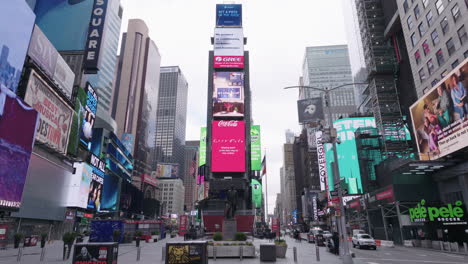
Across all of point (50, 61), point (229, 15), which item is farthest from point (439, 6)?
point (50, 61)

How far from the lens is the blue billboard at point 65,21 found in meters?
52.0

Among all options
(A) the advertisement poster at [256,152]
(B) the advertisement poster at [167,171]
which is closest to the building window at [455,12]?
(A) the advertisement poster at [256,152]

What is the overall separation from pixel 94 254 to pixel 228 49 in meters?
59.8

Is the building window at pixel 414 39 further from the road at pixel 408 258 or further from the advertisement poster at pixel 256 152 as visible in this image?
the advertisement poster at pixel 256 152

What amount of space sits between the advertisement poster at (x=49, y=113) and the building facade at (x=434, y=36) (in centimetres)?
5144

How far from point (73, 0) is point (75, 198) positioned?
3709cm

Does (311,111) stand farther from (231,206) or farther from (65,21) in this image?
(65,21)

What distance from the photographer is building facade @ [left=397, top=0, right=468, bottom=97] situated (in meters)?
34.0

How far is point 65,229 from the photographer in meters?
51.3

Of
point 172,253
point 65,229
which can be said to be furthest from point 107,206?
point 172,253

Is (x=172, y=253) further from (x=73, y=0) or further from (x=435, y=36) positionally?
(x=73, y=0)

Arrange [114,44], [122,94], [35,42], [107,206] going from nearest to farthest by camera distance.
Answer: [35,42]
[107,206]
[114,44]
[122,94]

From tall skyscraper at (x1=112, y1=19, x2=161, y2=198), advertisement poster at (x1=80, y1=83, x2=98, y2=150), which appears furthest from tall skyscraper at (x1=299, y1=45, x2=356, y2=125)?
advertisement poster at (x1=80, y1=83, x2=98, y2=150)

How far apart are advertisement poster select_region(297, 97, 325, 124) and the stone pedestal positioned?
35.5ft
